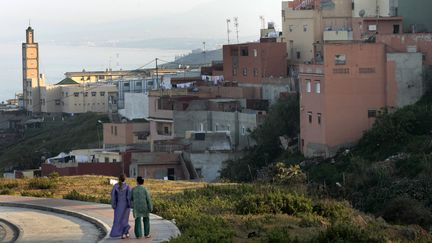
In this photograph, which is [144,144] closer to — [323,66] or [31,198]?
[323,66]

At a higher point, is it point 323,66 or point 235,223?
point 323,66

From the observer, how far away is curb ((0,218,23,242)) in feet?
51.3

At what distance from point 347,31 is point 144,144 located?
10117 millimetres

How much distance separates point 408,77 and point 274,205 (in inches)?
866

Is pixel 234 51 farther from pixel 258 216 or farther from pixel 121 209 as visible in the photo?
pixel 121 209

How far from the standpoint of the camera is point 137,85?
72.0 meters

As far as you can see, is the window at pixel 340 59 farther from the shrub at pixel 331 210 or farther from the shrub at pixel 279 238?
the shrub at pixel 279 238

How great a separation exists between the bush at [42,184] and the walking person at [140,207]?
10.0 m

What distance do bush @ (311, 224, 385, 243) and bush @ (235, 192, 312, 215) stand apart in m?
3.44

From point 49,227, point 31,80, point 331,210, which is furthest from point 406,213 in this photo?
point 31,80

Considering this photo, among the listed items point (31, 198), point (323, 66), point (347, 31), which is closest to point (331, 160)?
point (323, 66)

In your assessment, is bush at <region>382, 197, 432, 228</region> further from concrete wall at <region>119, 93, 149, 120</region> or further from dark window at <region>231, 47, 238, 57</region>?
concrete wall at <region>119, 93, 149, 120</region>

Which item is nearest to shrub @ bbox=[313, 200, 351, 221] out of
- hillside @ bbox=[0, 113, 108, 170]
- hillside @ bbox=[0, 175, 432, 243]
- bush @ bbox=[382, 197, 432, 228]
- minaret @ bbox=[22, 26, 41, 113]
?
hillside @ bbox=[0, 175, 432, 243]

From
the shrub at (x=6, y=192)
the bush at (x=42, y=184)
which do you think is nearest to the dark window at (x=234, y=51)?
the bush at (x=42, y=184)
